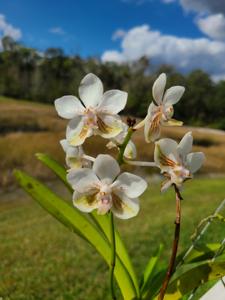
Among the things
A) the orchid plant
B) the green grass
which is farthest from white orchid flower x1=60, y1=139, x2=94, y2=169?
the green grass

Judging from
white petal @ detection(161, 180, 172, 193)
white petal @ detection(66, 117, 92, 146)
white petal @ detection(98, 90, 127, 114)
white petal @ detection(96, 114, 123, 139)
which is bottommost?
white petal @ detection(161, 180, 172, 193)

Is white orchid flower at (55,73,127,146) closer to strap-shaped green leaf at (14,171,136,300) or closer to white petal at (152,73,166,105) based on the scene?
white petal at (152,73,166,105)

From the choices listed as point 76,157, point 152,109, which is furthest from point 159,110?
point 76,157

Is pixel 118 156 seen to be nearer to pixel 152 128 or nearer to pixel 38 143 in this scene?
pixel 152 128

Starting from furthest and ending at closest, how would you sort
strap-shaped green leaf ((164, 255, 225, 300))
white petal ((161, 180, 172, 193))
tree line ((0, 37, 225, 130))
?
tree line ((0, 37, 225, 130))
strap-shaped green leaf ((164, 255, 225, 300))
white petal ((161, 180, 172, 193))

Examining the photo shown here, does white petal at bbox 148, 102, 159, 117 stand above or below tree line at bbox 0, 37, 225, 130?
above

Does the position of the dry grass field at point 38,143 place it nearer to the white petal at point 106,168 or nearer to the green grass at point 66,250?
the green grass at point 66,250

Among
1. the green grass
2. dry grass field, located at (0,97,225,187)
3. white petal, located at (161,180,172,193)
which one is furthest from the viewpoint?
dry grass field, located at (0,97,225,187)
